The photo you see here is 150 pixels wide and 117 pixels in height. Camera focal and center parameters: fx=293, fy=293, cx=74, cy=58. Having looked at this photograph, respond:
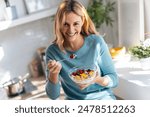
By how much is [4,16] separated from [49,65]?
0.82 m

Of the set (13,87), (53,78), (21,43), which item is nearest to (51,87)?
(53,78)

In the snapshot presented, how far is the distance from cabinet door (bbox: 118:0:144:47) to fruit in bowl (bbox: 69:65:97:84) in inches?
25.3

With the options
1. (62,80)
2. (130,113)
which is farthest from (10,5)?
(130,113)

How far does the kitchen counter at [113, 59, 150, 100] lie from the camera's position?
1.22 meters

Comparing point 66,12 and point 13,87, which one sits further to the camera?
point 13,87

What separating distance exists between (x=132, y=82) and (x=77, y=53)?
1.32 feet

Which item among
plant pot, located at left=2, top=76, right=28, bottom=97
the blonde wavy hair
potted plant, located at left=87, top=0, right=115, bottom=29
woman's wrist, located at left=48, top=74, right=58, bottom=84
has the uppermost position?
the blonde wavy hair

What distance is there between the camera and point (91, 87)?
0.98 metres

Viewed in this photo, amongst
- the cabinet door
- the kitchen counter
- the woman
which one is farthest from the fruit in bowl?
the cabinet door

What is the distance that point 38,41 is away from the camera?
180 centimetres

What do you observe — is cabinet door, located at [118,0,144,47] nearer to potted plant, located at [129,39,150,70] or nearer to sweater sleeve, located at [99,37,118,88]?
potted plant, located at [129,39,150,70]

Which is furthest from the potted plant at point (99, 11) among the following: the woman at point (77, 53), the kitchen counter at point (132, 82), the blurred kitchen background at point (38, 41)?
the woman at point (77, 53)

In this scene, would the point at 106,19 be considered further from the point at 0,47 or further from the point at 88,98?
the point at 88,98

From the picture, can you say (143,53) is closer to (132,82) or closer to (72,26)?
(132,82)
